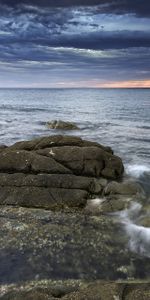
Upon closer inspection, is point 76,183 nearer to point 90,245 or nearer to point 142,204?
point 142,204

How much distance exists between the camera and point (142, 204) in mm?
15898

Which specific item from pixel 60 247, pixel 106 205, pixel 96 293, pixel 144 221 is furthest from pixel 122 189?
pixel 96 293

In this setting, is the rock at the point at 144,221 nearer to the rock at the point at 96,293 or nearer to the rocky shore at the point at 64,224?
the rocky shore at the point at 64,224

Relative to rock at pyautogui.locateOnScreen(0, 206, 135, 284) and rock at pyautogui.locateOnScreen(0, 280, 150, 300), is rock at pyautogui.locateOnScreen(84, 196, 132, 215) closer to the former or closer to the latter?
rock at pyautogui.locateOnScreen(0, 206, 135, 284)

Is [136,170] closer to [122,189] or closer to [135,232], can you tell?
[122,189]

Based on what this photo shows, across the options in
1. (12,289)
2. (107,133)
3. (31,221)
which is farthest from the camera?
(107,133)

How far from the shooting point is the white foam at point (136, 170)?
818 inches

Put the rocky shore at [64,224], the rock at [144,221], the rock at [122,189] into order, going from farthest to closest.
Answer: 1. the rock at [122,189]
2. the rock at [144,221]
3. the rocky shore at [64,224]

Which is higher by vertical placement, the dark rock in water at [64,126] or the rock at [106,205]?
the rock at [106,205]

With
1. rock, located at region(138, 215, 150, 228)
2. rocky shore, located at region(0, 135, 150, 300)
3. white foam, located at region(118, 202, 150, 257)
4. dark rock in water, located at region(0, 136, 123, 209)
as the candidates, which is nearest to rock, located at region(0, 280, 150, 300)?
rocky shore, located at region(0, 135, 150, 300)

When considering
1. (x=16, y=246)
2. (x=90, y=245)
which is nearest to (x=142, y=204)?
(x=90, y=245)

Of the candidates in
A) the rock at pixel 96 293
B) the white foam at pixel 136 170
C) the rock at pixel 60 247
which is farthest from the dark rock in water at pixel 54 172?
the rock at pixel 96 293

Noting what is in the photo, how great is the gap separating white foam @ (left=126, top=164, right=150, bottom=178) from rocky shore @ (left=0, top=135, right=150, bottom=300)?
2.82ft

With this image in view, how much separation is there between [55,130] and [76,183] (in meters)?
23.0
